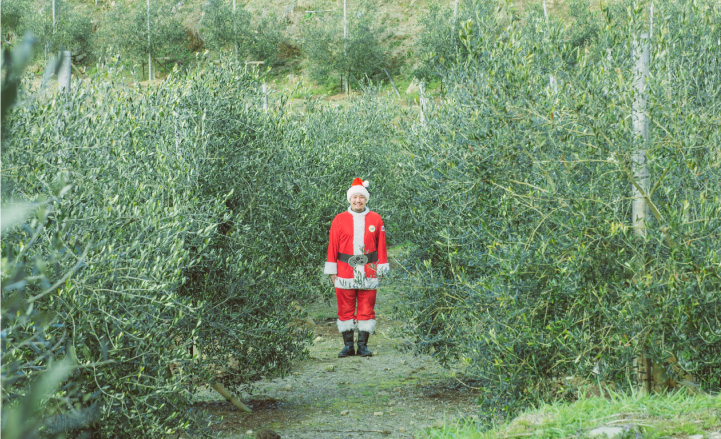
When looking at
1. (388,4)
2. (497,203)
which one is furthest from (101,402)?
(388,4)

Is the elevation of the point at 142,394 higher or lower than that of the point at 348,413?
higher

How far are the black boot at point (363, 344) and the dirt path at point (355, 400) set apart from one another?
0.57ft

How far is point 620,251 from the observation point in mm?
5672

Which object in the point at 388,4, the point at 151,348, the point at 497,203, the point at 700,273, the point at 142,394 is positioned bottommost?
the point at 142,394

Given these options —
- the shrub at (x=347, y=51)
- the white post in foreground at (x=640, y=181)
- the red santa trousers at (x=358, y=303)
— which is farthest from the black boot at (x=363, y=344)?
the shrub at (x=347, y=51)

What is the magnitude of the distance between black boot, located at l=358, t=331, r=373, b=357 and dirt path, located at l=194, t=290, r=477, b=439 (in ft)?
0.57

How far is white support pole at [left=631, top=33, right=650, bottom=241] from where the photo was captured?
234 inches

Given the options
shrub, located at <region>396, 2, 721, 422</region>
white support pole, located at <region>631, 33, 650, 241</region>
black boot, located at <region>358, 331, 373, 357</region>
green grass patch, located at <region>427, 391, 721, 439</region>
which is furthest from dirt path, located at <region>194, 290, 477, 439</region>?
white support pole, located at <region>631, 33, 650, 241</region>

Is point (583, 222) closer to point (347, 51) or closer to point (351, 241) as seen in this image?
point (351, 241)

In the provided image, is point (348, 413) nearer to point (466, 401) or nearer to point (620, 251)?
point (466, 401)

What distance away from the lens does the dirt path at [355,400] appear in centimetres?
843

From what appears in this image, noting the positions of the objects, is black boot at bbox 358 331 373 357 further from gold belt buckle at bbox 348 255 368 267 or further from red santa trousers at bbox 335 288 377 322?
gold belt buckle at bbox 348 255 368 267

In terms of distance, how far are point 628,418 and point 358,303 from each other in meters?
6.61

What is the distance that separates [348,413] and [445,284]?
224 cm
